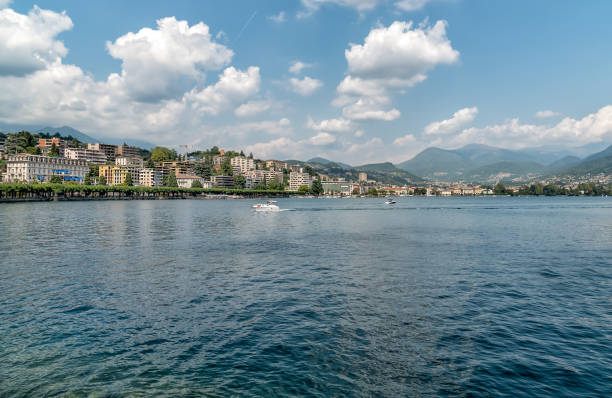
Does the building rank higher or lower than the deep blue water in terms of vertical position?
higher

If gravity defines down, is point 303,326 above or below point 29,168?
below

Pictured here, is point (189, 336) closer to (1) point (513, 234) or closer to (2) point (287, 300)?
(2) point (287, 300)

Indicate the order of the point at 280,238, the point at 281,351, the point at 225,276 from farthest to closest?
1. the point at 280,238
2. the point at 225,276
3. the point at 281,351

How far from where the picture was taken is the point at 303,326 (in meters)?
13.9

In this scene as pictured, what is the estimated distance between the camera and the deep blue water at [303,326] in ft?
32.3

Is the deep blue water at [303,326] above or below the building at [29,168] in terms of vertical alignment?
below

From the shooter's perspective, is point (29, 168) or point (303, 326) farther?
point (29, 168)

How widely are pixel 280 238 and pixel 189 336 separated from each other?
28945 mm

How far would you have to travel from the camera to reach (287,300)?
17250mm

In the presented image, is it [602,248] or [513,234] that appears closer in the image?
[602,248]

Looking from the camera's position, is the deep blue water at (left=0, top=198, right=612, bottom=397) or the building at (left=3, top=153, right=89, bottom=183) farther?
the building at (left=3, top=153, right=89, bottom=183)

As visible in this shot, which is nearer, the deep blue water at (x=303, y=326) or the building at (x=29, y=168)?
the deep blue water at (x=303, y=326)

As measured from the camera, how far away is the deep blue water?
9859mm

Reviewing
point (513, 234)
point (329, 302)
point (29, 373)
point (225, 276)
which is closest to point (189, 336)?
point (29, 373)
